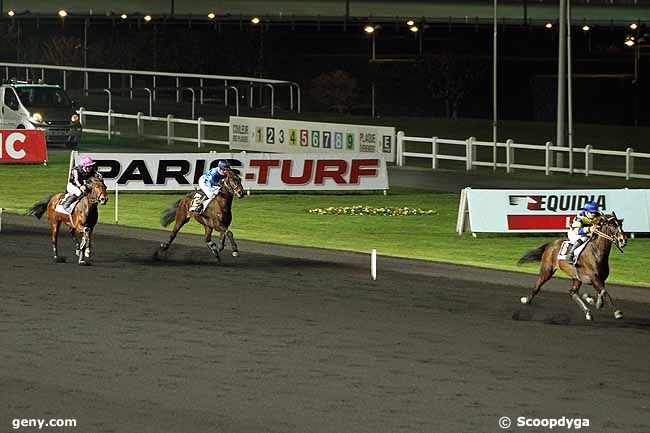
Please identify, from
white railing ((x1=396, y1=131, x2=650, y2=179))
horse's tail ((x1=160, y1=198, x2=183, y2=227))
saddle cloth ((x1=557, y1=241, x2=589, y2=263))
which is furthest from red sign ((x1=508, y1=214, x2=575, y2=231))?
white railing ((x1=396, y1=131, x2=650, y2=179))

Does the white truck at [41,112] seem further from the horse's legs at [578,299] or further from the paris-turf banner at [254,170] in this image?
the horse's legs at [578,299]

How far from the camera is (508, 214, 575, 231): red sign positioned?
26453 millimetres

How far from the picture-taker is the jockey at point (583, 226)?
54.3 ft

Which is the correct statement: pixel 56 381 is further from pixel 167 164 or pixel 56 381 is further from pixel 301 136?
pixel 301 136

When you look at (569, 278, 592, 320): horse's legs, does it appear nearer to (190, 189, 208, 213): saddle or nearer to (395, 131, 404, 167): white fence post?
(190, 189, 208, 213): saddle

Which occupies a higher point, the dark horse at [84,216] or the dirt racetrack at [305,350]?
the dark horse at [84,216]

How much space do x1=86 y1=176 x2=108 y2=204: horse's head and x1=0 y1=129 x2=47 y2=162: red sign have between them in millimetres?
21618

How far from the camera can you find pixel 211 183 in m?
22.0

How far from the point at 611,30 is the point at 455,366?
252 ft

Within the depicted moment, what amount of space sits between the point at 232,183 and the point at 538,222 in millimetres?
6752

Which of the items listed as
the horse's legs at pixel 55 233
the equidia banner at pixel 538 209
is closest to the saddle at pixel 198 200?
the horse's legs at pixel 55 233

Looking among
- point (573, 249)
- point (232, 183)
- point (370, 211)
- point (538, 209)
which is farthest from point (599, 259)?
point (370, 211)

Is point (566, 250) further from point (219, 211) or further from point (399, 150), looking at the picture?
point (399, 150)

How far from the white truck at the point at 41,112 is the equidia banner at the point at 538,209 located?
77.2 feet
